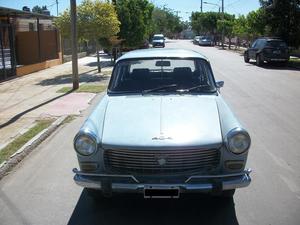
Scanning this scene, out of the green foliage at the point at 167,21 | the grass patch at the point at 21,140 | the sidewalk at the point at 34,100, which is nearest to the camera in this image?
the grass patch at the point at 21,140

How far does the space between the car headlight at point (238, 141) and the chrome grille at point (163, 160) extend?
0.54 feet

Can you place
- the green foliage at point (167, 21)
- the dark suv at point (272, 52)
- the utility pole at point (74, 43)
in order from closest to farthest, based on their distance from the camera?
the utility pole at point (74, 43)
the dark suv at point (272, 52)
the green foliage at point (167, 21)

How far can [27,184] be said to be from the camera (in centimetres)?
650

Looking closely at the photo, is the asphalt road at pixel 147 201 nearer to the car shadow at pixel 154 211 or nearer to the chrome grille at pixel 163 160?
the car shadow at pixel 154 211

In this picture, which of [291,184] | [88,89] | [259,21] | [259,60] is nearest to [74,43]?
[88,89]

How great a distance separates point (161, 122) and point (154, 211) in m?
1.03

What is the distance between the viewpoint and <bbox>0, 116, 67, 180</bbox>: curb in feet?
23.4

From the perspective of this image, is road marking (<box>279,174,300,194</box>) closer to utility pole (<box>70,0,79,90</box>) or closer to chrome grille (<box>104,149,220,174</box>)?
chrome grille (<box>104,149,220,174</box>)

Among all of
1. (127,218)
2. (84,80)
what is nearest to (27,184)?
(127,218)

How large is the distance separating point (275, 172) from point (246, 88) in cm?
1005

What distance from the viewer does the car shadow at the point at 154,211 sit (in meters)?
5.10

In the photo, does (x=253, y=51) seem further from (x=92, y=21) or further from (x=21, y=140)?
(x=21, y=140)

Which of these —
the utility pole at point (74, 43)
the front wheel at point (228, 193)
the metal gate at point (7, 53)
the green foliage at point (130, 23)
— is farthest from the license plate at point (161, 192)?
the green foliage at point (130, 23)

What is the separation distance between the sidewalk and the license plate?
433cm
